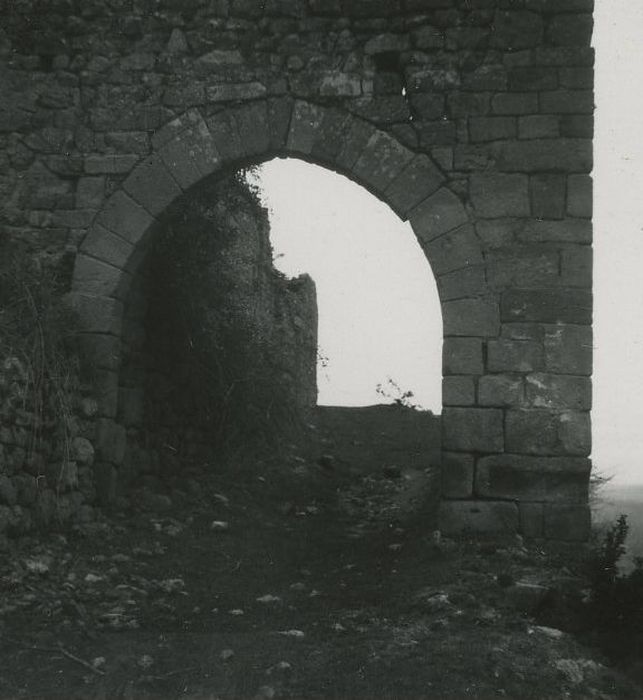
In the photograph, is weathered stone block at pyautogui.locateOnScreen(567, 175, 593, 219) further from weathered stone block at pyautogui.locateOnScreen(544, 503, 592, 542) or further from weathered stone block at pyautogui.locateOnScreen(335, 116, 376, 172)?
weathered stone block at pyautogui.locateOnScreen(544, 503, 592, 542)

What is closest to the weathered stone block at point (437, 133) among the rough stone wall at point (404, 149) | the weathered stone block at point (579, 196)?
the rough stone wall at point (404, 149)

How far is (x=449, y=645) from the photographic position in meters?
3.71

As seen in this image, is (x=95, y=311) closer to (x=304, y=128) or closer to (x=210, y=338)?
(x=210, y=338)

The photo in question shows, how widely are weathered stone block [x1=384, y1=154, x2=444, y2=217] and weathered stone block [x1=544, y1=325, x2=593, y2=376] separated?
1235 millimetres

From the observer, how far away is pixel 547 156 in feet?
19.3

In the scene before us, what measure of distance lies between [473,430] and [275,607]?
72.0 inches

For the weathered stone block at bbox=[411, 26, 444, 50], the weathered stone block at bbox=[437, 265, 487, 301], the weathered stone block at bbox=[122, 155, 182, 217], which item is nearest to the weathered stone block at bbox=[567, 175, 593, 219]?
the weathered stone block at bbox=[437, 265, 487, 301]

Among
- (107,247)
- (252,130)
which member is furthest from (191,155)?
(107,247)

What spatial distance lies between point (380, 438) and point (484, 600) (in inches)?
254

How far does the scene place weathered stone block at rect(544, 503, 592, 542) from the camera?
547cm

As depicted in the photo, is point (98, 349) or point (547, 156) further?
point (98, 349)

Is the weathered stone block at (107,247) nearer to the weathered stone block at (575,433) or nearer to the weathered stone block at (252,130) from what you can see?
the weathered stone block at (252,130)

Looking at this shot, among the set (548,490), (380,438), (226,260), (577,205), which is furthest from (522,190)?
(380,438)

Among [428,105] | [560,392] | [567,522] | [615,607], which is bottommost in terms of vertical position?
[615,607]
